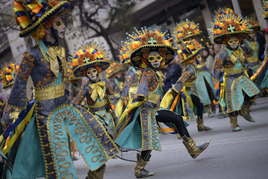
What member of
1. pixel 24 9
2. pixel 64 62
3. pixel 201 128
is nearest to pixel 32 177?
pixel 64 62

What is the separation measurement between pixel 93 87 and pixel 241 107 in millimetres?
2919

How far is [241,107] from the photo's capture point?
10797 millimetres

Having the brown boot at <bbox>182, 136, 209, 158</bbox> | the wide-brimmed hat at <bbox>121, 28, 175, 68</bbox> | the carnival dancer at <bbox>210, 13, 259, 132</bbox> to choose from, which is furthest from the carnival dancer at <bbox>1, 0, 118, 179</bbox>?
the carnival dancer at <bbox>210, 13, 259, 132</bbox>

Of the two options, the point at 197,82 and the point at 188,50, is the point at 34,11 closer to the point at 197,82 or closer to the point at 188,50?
the point at 188,50

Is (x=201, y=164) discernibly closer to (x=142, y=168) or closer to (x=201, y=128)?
(x=142, y=168)

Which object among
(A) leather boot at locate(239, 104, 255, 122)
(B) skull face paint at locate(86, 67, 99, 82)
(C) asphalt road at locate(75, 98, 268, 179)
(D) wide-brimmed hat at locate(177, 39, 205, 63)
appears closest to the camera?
(C) asphalt road at locate(75, 98, 268, 179)

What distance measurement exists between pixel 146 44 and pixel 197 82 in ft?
24.4

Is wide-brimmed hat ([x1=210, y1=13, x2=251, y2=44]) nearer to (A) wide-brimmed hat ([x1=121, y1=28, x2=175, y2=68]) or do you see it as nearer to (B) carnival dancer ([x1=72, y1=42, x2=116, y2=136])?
(B) carnival dancer ([x1=72, y1=42, x2=116, y2=136])

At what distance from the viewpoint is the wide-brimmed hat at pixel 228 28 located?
10.7 metres

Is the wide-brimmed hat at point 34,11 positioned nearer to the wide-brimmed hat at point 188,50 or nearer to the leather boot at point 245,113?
the leather boot at point 245,113

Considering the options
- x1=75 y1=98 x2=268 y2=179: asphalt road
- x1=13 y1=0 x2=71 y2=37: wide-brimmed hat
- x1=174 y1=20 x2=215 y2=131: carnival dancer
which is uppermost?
x1=13 y1=0 x2=71 y2=37: wide-brimmed hat

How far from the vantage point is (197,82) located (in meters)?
15.4

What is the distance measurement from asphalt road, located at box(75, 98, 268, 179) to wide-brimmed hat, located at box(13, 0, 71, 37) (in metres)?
2.78

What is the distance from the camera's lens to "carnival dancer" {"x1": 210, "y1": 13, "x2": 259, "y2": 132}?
1065 centimetres
